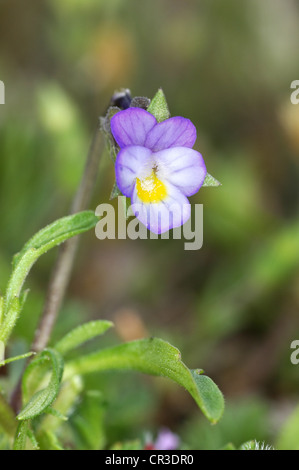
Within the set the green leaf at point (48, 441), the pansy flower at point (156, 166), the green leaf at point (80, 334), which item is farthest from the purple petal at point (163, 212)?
the green leaf at point (48, 441)

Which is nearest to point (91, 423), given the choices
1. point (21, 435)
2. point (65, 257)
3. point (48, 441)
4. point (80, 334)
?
point (48, 441)

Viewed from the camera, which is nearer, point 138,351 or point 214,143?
point 138,351

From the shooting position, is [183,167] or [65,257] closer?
[183,167]

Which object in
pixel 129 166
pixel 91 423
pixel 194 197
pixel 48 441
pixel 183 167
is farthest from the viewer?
pixel 194 197

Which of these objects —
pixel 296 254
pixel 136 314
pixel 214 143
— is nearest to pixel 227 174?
pixel 214 143

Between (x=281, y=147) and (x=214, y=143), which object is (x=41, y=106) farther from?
(x=281, y=147)

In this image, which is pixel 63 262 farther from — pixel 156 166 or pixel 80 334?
pixel 156 166

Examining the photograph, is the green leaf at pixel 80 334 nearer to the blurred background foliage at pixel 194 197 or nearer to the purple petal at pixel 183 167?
the blurred background foliage at pixel 194 197

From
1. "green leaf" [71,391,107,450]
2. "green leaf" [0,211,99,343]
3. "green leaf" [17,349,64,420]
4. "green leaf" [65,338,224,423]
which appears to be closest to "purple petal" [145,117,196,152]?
"green leaf" [0,211,99,343]
